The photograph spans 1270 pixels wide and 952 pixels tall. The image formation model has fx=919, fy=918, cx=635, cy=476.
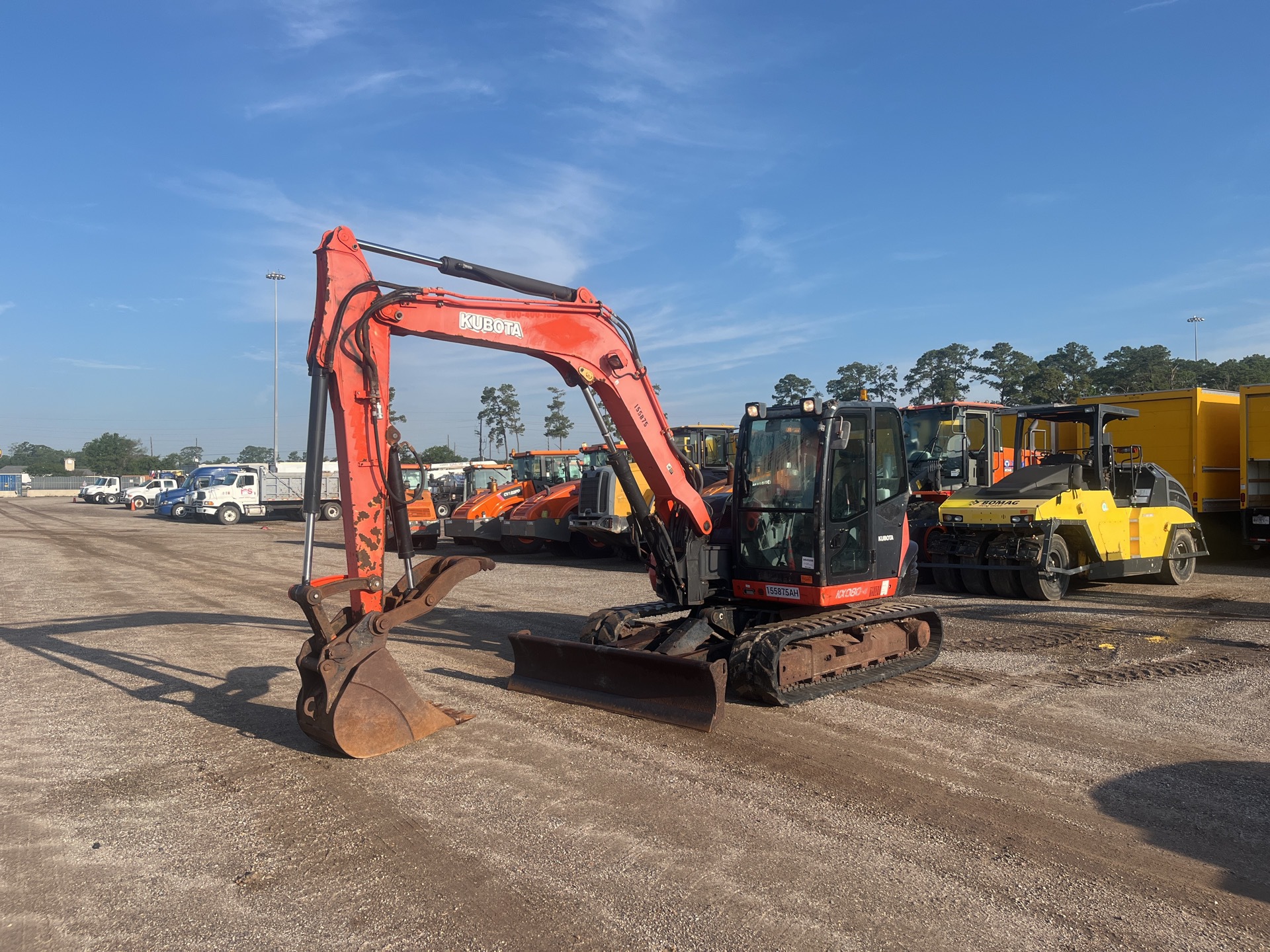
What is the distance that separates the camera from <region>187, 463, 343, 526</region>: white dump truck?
37062 millimetres

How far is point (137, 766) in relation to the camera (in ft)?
19.2

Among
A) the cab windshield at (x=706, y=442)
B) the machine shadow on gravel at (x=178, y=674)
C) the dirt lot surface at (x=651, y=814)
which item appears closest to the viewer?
the dirt lot surface at (x=651, y=814)

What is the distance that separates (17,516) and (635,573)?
130ft

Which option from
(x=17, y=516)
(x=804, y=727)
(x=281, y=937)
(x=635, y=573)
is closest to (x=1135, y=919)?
(x=804, y=727)

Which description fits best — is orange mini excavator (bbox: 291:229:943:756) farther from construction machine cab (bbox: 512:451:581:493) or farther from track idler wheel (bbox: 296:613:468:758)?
construction machine cab (bbox: 512:451:581:493)

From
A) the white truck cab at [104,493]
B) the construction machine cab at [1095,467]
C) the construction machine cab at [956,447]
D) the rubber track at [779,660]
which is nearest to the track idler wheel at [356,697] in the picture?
the rubber track at [779,660]

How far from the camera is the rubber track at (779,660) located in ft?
22.7

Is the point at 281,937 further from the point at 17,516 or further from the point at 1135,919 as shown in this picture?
the point at 17,516

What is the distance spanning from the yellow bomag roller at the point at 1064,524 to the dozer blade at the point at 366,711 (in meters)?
8.99

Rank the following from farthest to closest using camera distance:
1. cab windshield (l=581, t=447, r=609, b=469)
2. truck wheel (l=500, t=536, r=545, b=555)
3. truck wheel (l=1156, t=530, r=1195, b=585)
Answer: cab windshield (l=581, t=447, r=609, b=469), truck wheel (l=500, t=536, r=545, b=555), truck wheel (l=1156, t=530, r=1195, b=585)

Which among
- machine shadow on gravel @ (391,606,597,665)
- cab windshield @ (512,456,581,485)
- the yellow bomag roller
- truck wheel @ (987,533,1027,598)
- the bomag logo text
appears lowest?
machine shadow on gravel @ (391,606,597,665)

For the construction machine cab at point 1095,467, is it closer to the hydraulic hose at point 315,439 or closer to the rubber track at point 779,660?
the rubber track at point 779,660

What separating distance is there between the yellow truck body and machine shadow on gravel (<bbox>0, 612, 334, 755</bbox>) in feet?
46.9

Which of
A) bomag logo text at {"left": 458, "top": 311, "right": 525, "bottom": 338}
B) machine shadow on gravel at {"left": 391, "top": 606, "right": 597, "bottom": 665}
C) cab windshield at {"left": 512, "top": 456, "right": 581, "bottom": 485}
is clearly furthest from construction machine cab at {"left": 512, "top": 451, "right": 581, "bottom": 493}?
bomag logo text at {"left": 458, "top": 311, "right": 525, "bottom": 338}
